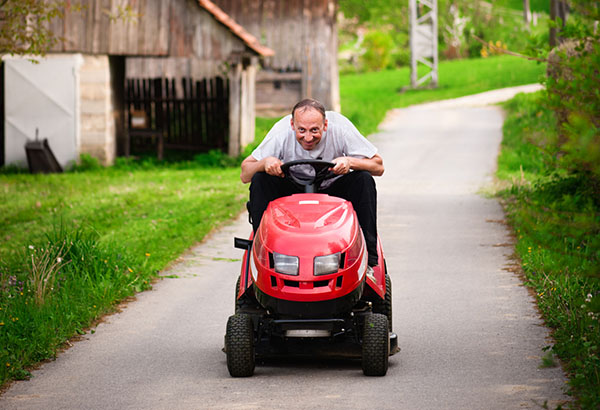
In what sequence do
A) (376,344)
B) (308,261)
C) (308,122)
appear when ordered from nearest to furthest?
(308,261) < (376,344) < (308,122)

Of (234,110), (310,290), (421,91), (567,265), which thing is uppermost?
(567,265)

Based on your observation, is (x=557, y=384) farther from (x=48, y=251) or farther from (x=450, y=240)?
(x=450, y=240)

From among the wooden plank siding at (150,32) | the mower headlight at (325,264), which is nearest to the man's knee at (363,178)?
the mower headlight at (325,264)

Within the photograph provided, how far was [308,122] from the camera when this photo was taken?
259 inches

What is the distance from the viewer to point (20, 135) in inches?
873

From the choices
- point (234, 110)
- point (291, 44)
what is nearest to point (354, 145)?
point (234, 110)

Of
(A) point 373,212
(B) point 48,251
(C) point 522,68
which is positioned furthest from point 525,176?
(C) point 522,68

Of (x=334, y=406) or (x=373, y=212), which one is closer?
(x=334, y=406)

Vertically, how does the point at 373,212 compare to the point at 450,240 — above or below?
above

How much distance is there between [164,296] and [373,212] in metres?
3.30

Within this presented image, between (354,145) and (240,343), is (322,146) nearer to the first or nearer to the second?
(354,145)

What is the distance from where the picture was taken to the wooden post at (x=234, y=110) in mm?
22625

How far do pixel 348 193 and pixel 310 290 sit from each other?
34.7 inches

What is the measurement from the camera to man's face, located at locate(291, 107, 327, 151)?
6539 mm
